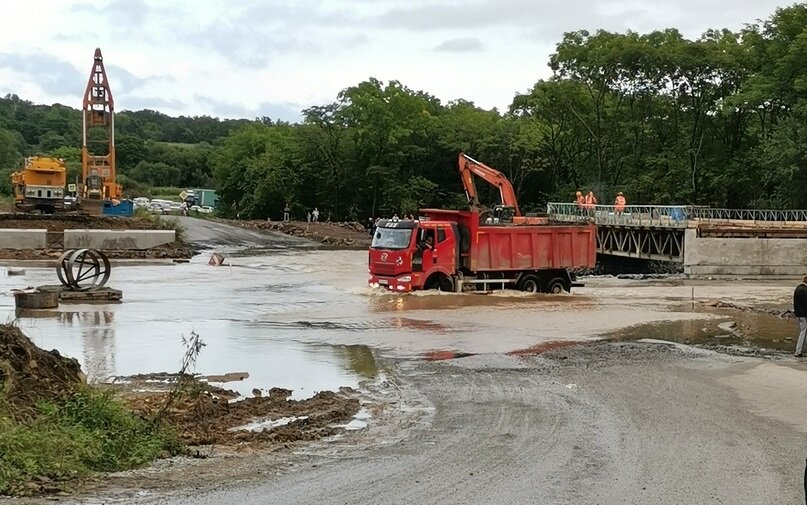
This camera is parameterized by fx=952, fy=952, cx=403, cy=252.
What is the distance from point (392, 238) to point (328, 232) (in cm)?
3743

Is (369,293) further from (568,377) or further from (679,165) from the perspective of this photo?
(679,165)

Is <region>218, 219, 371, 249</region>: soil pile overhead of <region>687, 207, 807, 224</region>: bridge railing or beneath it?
beneath

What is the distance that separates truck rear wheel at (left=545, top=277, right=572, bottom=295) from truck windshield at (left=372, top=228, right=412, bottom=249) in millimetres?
5817

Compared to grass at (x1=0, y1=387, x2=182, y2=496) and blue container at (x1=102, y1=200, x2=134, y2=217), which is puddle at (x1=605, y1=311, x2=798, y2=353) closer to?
grass at (x1=0, y1=387, x2=182, y2=496)

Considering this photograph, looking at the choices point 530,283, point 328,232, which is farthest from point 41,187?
point 530,283

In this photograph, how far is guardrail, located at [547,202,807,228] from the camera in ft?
150

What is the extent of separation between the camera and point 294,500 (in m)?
7.85

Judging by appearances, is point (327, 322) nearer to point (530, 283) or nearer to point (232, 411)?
point (530, 283)

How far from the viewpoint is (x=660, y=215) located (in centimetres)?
4684

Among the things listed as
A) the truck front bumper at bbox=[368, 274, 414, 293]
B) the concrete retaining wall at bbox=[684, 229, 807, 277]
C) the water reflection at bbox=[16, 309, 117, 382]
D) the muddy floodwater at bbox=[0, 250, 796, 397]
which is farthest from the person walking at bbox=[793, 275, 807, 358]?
the concrete retaining wall at bbox=[684, 229, 807, 277]

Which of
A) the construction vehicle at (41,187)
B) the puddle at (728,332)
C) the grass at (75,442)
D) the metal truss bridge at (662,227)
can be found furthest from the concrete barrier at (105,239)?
the grass at (75,442)

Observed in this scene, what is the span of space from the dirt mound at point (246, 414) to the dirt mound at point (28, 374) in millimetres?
925

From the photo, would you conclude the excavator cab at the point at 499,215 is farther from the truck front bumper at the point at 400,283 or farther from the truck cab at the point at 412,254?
the truck front bumper at the point at 400,283

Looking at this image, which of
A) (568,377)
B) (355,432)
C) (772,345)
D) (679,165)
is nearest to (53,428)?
(355,432)
